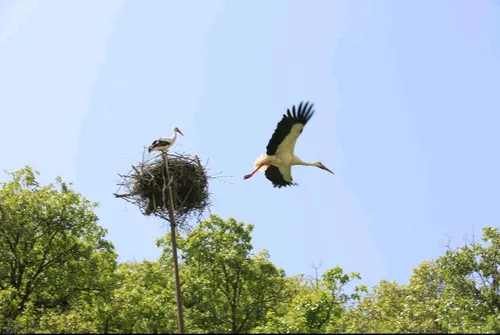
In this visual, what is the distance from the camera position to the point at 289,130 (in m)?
15.6

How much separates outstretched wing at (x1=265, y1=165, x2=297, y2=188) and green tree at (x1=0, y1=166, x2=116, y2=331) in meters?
6.38

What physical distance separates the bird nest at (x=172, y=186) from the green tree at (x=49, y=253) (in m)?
4.93

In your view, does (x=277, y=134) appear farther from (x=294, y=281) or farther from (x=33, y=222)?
(x=294, y=281)

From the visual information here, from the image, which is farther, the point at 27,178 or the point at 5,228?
the point at 27,178

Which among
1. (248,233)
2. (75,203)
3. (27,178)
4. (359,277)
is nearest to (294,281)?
(248,233)

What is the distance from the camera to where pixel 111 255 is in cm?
2239

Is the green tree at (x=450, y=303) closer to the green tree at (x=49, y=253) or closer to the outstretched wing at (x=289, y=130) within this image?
the outstretched wing at (x=289, y=130)

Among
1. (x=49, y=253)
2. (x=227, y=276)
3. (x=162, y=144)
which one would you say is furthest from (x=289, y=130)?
(x=49, y=253)

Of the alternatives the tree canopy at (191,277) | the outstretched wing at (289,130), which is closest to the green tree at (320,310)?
the tree canopy at (191,277)

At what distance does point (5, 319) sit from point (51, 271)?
9.60 ft

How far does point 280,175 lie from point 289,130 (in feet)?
6.79

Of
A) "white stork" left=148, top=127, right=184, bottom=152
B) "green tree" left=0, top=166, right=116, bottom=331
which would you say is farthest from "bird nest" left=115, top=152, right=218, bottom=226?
"green tree" left=0, top=166, right=116, bottom=331

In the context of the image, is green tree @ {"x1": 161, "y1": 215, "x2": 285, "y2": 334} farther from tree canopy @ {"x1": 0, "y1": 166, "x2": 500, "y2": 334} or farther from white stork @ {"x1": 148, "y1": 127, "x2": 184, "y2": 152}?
white stork @ {"x1": 148, "y1": 127, "x2": 184, "y2": 152}

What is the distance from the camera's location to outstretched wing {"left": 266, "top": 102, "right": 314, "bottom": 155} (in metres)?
15.2
